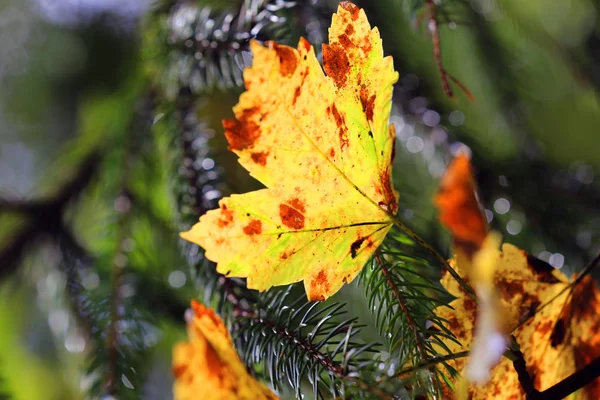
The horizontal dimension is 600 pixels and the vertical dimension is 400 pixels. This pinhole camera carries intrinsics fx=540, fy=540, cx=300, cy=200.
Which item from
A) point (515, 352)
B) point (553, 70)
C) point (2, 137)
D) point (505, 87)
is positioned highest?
point (515, 352)

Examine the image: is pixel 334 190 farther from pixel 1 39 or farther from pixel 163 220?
pixel 1 39

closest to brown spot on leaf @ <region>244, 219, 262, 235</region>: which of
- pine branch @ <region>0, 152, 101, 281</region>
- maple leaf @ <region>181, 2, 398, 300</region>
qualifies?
maple leaf @ <region>181, 2, 398, 300</region>

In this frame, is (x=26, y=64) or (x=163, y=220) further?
(x=26, y=64)

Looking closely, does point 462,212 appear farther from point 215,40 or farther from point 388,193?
point 215,40

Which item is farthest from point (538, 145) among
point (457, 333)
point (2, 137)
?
point (2, 137)

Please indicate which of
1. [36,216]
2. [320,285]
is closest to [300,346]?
[320,285]

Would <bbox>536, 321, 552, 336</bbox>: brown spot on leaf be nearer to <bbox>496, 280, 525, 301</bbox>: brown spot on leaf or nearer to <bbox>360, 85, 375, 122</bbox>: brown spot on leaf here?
<bbox>496, 280, 525, 301</bbox>: brown spot on leaf

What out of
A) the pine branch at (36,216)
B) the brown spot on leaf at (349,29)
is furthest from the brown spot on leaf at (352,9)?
the pine branch at (36,216)

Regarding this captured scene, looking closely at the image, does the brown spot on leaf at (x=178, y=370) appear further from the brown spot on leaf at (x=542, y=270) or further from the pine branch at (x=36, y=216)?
the pine branch at (x=36, y=216)
